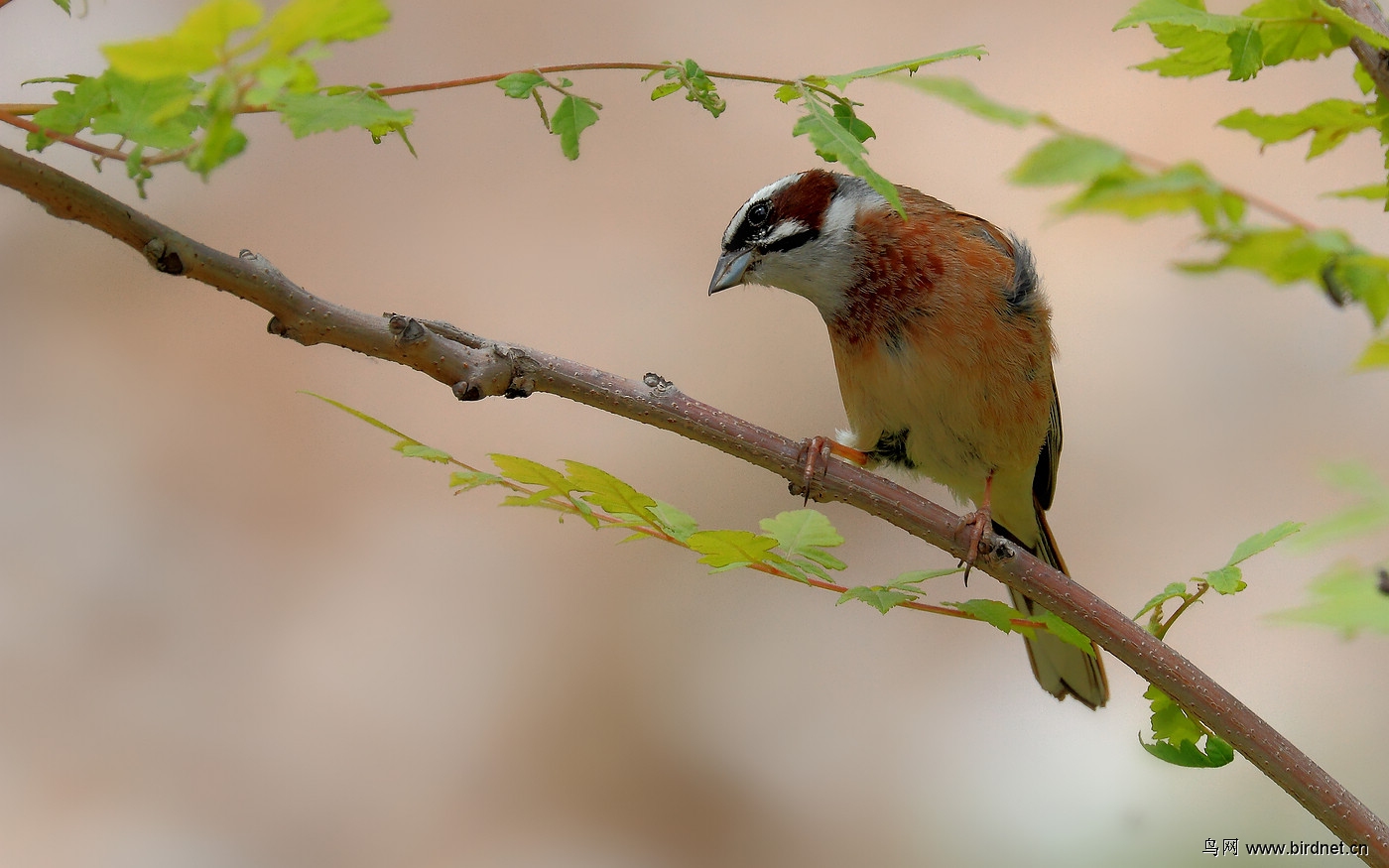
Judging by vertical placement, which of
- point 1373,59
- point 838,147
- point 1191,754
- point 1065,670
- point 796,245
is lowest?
point 1191,754

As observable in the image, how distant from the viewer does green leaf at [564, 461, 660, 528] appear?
55.6 inches

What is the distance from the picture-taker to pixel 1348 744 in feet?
14.0

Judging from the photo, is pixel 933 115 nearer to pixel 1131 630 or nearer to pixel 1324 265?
pixel 1131 630

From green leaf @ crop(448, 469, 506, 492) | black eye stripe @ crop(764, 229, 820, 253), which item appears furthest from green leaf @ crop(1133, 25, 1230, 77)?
black eye stripe @ crop(764, 229, 820, 253)

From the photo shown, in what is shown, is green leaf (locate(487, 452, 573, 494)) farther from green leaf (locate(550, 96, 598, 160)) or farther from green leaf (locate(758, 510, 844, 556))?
green leaf (locate(550, 96, 598, 160))

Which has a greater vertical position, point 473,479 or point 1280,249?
point 1280,249

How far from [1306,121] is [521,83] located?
0.89 m

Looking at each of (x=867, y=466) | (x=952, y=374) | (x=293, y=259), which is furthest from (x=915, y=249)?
(x=293, y=259)

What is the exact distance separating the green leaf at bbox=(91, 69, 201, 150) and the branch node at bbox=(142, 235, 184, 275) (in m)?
0.14

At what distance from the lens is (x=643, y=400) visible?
160 cm

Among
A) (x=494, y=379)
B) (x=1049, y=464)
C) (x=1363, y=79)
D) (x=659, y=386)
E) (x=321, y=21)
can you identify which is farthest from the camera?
(x=1049, y=464)

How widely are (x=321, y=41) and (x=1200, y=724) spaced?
4.42 feet

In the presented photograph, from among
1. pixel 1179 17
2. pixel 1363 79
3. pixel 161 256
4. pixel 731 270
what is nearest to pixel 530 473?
pixel 161 256

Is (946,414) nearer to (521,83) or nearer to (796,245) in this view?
(796,245)
